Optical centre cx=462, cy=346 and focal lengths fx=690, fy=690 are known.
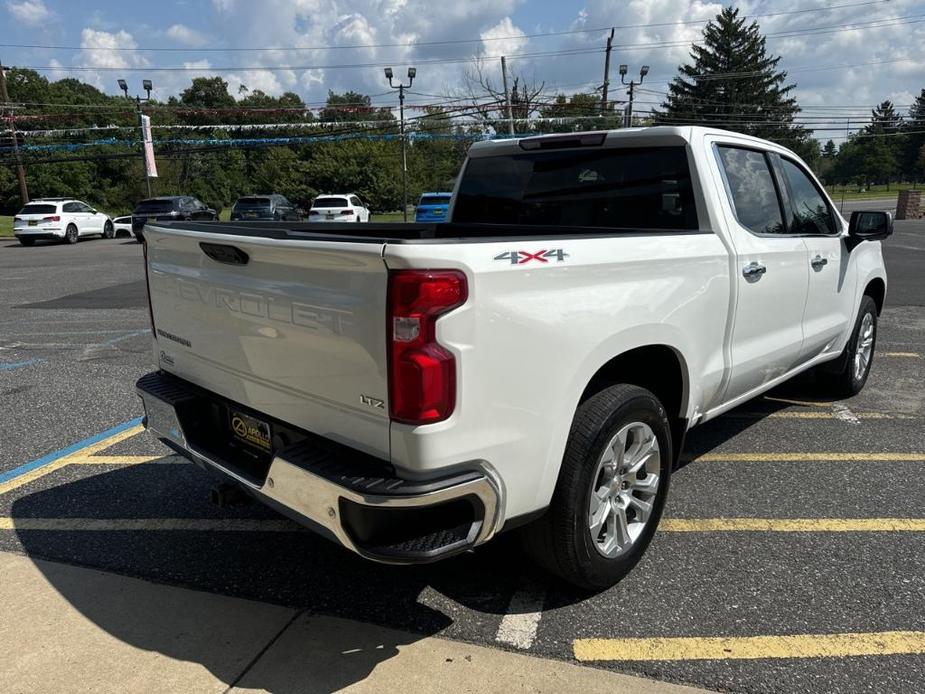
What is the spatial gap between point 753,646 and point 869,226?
339cm

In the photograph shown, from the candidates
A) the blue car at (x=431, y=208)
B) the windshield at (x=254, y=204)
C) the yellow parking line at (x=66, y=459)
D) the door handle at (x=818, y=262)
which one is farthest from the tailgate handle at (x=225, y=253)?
the windshield at (x=254, y=204)

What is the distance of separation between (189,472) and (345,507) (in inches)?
96.4

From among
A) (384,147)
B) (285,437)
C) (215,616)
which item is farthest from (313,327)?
(384,147)

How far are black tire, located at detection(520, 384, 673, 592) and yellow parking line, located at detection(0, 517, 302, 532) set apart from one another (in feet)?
4.85

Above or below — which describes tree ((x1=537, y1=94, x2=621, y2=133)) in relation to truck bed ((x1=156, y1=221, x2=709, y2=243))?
above

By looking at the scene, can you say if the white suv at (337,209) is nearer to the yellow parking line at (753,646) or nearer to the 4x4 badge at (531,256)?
the 4x4 badge at (531,256)

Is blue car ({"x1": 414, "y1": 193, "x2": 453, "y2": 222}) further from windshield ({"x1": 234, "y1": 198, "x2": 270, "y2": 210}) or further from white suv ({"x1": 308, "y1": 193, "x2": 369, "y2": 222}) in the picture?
windshield ({"x1": 234, "y1": 198, "x2": 270, "y2": 210})

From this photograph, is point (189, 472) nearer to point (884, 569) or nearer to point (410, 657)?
point (410, 657)

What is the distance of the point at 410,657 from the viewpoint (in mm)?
2547

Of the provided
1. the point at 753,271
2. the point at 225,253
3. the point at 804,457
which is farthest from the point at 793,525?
the point at 225,253

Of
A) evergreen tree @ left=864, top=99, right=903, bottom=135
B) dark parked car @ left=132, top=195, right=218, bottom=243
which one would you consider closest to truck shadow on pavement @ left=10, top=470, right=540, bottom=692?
dark parked car @ left=132, top=195, right=218, bottom=243

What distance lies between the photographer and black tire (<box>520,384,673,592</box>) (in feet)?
8.41

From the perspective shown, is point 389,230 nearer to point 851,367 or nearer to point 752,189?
point 752,189

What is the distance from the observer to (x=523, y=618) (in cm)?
277
